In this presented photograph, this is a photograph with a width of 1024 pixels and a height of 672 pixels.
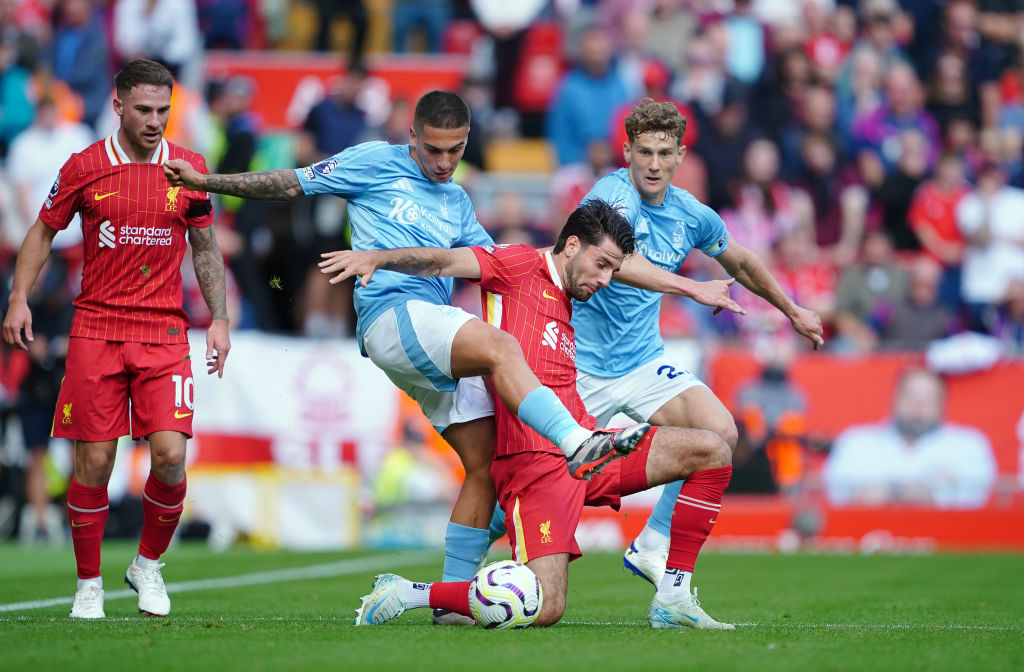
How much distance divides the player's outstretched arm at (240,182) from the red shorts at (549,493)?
1751 millimetres

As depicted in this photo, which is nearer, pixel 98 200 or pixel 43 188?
pixel 98 200

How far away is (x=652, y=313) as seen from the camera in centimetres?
812

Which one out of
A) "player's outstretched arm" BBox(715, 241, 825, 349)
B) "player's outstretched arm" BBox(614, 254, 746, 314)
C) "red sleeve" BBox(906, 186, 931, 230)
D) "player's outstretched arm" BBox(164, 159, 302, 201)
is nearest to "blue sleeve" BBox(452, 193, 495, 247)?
"player's outstretched arm" BBox(614, 254, 746, 314)

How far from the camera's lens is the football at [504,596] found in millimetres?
6145

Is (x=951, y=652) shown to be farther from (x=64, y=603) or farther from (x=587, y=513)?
(x=587, y=513)

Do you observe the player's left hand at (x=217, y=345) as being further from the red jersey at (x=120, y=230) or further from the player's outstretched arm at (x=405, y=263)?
the player's outstretched arm at (x=405, y=263)

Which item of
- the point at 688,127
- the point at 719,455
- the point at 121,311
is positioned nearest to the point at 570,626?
the point at 719,455

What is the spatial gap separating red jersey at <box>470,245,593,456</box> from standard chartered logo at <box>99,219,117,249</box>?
1943mm

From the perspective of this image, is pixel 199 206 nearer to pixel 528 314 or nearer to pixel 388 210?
pixel 388 210

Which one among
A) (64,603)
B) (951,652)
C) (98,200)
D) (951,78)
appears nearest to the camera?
(951,652)

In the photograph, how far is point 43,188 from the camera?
16.1 m

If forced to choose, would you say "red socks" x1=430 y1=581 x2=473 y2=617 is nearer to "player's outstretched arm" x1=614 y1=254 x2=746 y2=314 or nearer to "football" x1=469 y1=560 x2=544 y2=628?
"football" x1=469 y1=560 x2=544 y2=628

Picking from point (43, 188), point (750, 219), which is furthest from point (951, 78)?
point (43, 188)

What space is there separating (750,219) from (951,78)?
4176mm
